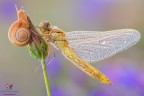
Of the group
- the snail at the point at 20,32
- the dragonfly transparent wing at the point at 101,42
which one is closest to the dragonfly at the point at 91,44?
the dragonfly transparent wing at the point at 101,42

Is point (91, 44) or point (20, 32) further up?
point (91, 44)

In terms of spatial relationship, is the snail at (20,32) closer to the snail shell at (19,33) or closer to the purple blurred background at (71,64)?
the snail shell at (19,33)

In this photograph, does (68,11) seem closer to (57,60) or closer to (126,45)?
(57,60)

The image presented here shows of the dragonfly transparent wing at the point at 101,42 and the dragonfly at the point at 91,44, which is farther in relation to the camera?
the dragonfly transparent wing at the point at 101,42

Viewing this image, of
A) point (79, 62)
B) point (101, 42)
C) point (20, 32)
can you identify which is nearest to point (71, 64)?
point (101, 42)

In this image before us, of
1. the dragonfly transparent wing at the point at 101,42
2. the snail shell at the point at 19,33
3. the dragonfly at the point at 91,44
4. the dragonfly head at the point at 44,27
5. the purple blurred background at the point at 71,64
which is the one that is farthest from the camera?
the purple blurred background at the point at 71,64

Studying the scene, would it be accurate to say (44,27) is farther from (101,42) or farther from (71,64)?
(71,64)

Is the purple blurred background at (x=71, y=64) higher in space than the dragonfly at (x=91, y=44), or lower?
higher

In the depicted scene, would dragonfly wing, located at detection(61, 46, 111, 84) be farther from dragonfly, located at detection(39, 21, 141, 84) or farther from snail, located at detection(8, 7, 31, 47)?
snail, located at detection(8, 7, 31, 47)
